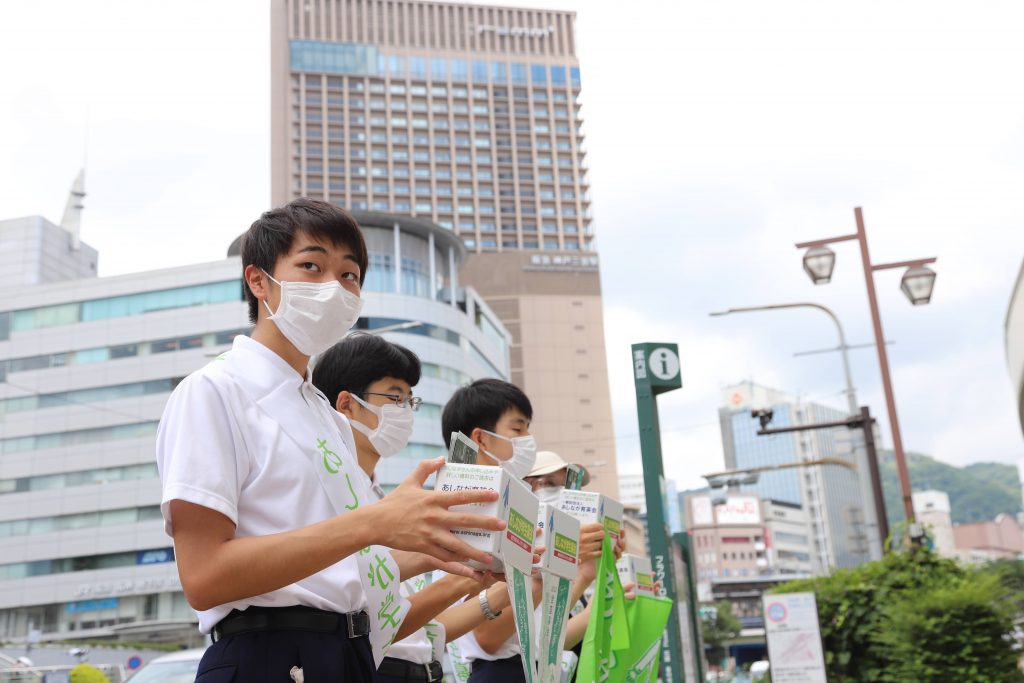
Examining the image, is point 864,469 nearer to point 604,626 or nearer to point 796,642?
point 796,642

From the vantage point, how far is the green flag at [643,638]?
3.36 metres

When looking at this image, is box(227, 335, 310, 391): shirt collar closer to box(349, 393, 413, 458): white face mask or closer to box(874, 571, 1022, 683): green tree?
box(349, 393, 413, 458): white face mask

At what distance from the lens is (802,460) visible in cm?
12825

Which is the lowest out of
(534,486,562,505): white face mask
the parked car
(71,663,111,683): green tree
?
(71,663,111,683): green tree

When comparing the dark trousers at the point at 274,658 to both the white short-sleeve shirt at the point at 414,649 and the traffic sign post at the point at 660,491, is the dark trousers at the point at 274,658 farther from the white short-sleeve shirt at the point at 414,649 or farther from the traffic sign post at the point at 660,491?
the traffic sign post at the point at 660,491

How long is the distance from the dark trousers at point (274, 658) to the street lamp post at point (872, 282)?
43.1 ft

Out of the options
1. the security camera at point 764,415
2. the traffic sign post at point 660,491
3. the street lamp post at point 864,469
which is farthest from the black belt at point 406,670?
the security camera at point 764,415

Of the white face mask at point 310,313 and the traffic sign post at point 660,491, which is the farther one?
the traffic sign post at point 660,491

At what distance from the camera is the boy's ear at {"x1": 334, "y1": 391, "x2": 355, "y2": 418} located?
3027mm

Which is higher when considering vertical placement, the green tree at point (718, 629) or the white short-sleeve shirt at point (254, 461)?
the white short-sleeve shirt at point (254, 461)

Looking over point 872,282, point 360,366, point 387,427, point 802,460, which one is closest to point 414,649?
point 387,427

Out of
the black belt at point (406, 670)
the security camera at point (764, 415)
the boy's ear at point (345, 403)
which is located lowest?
the black belt at point (406, 670)

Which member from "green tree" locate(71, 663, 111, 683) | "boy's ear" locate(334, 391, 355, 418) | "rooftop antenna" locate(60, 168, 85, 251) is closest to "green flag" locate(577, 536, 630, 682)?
"boy's ear" locate(334, 391, 355, 418)

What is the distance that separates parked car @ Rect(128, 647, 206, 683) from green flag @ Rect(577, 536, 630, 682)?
199 inches
